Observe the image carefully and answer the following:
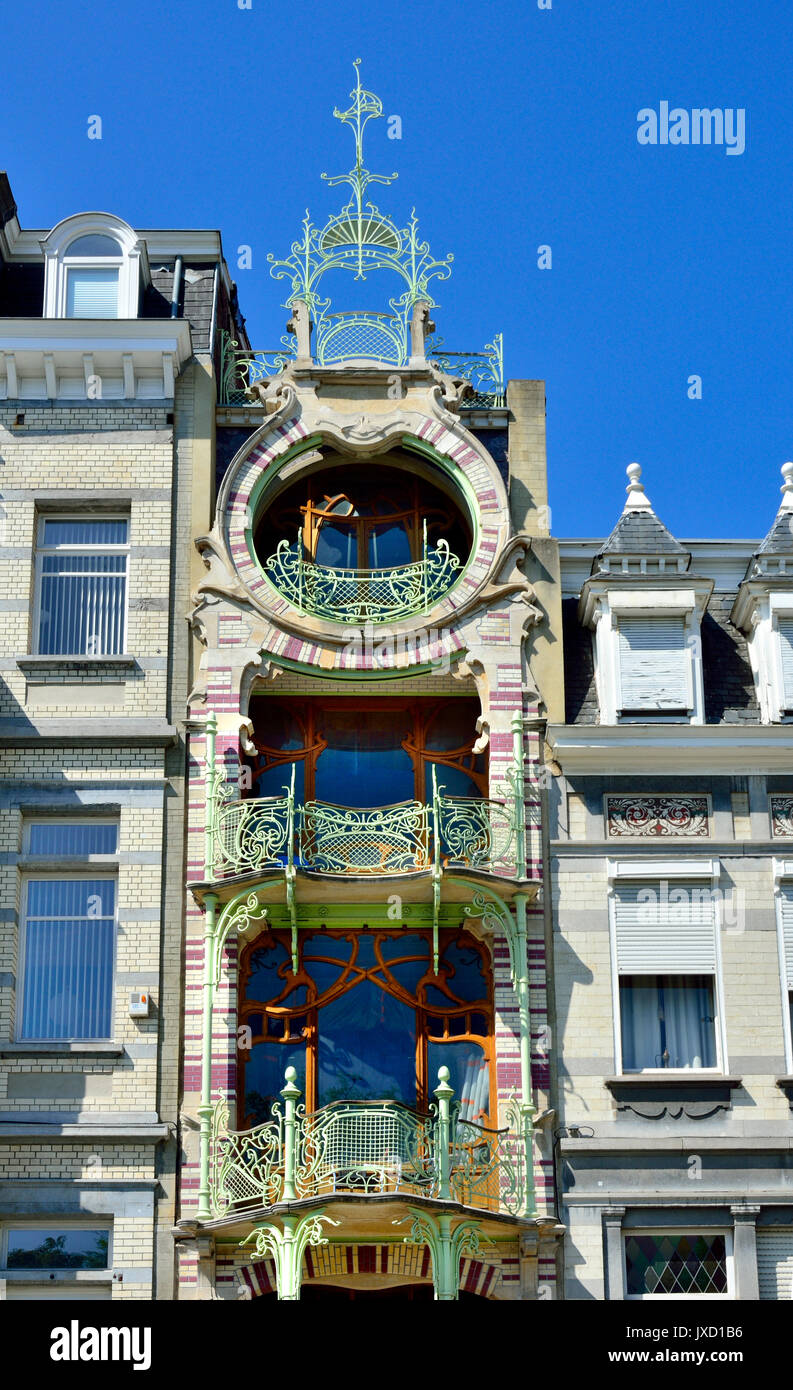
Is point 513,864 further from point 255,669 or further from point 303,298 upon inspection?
point 303,298

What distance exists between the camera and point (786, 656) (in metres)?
26.1

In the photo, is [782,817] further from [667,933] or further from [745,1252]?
[745,1252]

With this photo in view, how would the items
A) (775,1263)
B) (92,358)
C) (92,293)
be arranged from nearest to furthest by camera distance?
(775,1263) < (92,358) < (92,293)

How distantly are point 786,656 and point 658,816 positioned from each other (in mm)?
2591

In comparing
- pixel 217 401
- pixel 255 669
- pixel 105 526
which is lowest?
pixel 255 669

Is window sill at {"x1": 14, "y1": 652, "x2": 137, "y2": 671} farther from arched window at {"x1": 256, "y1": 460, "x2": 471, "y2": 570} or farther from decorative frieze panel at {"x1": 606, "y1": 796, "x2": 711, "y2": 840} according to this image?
decorative frieze panel at {"x1": 606, "y1": 796, "x2": 711, "y2": 840}

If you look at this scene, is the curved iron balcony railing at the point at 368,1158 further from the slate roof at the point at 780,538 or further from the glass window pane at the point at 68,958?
the slate roof at the point at 780,538

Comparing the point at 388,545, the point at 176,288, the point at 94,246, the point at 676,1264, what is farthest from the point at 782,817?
the point at 94,246

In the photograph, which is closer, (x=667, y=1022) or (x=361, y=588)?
(x=667, y=1022)

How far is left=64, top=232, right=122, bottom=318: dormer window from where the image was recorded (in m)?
27.6

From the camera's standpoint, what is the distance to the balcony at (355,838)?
2439 cm

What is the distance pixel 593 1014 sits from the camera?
24.5 m

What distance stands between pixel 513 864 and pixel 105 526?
262 inches

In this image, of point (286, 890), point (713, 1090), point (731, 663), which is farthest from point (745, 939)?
point (286, 890)
